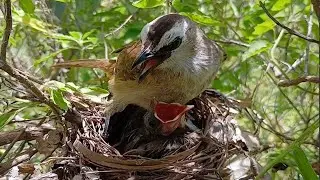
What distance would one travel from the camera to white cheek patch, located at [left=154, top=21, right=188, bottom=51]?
8.71 feet

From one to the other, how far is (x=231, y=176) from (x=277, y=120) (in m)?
1.16

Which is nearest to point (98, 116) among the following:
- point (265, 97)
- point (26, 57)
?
point (26, 57)

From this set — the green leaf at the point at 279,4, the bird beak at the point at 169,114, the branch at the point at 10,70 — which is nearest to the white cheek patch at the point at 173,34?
the bird beak at the point at 169,114

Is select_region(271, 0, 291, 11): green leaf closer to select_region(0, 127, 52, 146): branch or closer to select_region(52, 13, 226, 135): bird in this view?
select_region(52, 13, 226, 135): bird

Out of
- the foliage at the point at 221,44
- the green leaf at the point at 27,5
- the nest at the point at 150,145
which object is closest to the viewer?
the green leaf at the point at 27,5

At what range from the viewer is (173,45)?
278 cm

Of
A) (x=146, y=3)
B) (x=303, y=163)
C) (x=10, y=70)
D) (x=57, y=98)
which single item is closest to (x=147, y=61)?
(x=146, y=3)

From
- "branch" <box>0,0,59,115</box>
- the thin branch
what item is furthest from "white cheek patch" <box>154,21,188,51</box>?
the thin branch

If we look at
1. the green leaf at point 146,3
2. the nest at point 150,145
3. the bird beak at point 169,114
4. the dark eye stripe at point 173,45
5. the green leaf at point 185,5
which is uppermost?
the green leaf at point 146,3

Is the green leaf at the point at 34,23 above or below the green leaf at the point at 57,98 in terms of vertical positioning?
above

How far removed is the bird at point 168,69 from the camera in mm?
2734

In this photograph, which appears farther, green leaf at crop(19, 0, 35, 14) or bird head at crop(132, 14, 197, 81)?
bird head at crop(132, 14, 197, 81)

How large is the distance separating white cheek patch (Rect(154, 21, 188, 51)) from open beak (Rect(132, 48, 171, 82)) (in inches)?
1.7

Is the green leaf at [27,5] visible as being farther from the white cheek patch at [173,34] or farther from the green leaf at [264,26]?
the green leaf at [264,26]
